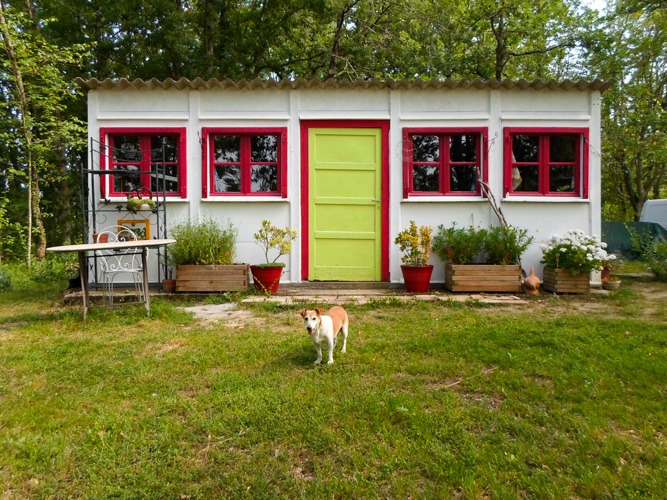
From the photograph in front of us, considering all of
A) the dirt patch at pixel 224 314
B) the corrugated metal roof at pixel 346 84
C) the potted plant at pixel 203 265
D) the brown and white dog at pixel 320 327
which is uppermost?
the corrugated metal roof at pixel 346 84

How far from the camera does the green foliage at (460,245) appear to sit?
623 centimetres

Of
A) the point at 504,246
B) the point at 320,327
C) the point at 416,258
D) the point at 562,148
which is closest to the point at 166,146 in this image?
the point at 416,258

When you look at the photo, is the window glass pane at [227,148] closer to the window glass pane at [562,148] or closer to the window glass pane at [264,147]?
the window glass pane at [264,147]

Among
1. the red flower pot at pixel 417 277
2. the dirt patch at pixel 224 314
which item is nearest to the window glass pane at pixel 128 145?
the dirt patch at pixel 224 314

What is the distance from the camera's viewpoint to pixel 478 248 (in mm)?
6316

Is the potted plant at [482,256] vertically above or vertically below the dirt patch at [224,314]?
above

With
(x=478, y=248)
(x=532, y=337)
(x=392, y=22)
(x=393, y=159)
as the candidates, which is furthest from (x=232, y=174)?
(x=392, y=22)

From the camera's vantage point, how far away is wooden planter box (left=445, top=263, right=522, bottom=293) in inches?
239

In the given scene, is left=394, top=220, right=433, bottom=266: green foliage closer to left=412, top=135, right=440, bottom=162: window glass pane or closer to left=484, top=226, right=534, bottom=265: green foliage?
left=484, top=226, right=534, bottom=265: green foliage

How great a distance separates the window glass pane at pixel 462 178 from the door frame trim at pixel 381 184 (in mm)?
1127

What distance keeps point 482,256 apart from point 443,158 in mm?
1769

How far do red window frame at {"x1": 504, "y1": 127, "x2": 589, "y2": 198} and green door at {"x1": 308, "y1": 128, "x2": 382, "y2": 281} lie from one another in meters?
2.12

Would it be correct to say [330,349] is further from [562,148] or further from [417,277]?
[562,148]

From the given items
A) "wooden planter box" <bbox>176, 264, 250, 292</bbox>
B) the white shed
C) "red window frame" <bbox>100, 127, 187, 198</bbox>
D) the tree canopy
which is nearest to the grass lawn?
"wooden planter box" <bbox>176, 264, 250, 292</bbox>
